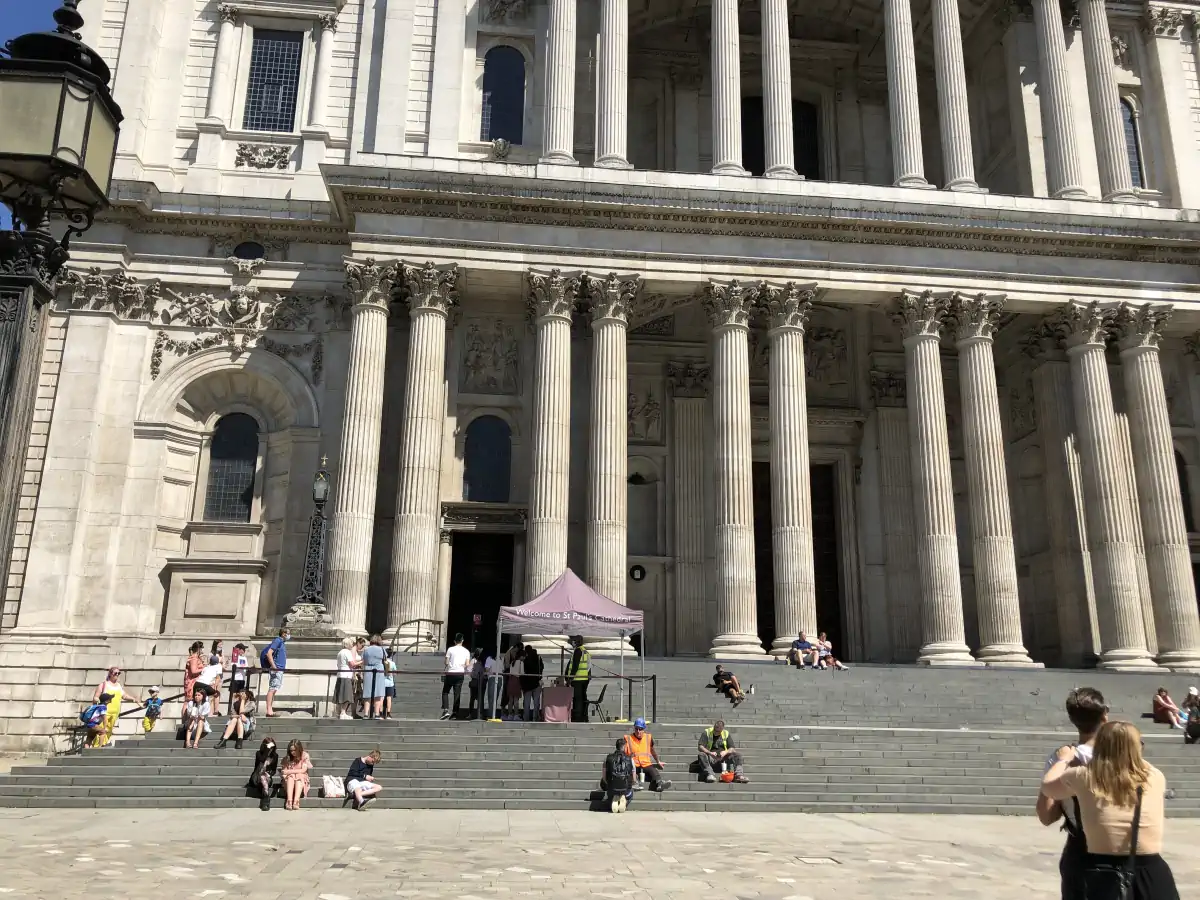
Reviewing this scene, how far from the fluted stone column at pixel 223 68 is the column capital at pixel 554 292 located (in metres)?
12.2

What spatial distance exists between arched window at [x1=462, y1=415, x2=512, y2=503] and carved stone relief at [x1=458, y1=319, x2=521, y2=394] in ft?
3.56

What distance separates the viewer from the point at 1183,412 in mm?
34344

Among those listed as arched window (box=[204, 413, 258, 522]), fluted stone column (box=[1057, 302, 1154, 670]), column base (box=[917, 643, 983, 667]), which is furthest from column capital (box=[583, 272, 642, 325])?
fluted stone column (box=[1057, 302, 1154, 670])

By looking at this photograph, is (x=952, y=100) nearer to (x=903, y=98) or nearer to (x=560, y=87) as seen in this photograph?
(x=903, y=98)

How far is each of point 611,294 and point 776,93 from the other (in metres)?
9.20

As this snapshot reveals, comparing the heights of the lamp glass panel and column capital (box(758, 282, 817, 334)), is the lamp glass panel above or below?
below

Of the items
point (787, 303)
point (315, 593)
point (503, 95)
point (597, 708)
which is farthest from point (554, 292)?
point (597, 708)

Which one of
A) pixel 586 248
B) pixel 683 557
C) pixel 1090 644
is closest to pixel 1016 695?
pixel 1090 644

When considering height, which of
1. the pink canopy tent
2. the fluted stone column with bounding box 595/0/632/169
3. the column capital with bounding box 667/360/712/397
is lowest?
the pink canopy tent

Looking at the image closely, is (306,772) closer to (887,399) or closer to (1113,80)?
(887,399)

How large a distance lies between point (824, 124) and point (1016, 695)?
23.5 m

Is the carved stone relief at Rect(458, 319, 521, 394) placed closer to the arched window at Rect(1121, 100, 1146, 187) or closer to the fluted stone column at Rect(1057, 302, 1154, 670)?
the fluted stone column at Rect(1057, 302, 1154, 670)

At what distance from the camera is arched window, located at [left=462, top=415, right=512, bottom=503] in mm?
31141

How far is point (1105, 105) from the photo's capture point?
33.7 meters
